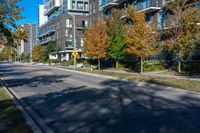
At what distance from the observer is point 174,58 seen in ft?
126

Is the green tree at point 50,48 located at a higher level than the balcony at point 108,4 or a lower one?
lower

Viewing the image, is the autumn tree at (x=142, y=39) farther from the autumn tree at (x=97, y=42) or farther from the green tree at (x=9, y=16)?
the green tree at (x=9, y=16)

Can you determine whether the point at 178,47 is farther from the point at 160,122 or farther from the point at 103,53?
the point at 160,122

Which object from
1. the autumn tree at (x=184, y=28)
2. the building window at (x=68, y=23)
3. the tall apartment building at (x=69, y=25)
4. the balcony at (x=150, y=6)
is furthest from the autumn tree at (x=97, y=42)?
the building window at (x=68, y=23)

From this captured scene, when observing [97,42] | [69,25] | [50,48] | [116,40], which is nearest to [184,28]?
[116,40]

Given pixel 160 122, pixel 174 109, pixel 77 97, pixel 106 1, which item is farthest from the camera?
pixel 106 1

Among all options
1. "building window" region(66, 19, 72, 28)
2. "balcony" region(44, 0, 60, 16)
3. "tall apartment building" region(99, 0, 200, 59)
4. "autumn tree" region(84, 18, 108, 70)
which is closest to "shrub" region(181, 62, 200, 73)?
"tall apartment building" region(99, 0, 200, 59)

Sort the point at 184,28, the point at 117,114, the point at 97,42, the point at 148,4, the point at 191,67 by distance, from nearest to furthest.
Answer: the point at 117,114, the point at 184,28, the point at 191,67, the point at 97,42, the point at 148,4

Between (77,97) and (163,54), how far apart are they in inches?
1086

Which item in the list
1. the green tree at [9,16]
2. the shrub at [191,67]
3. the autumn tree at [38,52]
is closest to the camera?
the green tree at [9,16]

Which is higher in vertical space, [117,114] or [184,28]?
[184,28]

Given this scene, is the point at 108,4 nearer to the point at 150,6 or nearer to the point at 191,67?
the point at 150,6

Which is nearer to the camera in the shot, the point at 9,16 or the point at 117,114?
the point at 117,114

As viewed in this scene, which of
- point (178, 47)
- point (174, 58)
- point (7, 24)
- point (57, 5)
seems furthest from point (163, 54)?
point (57, 5)
